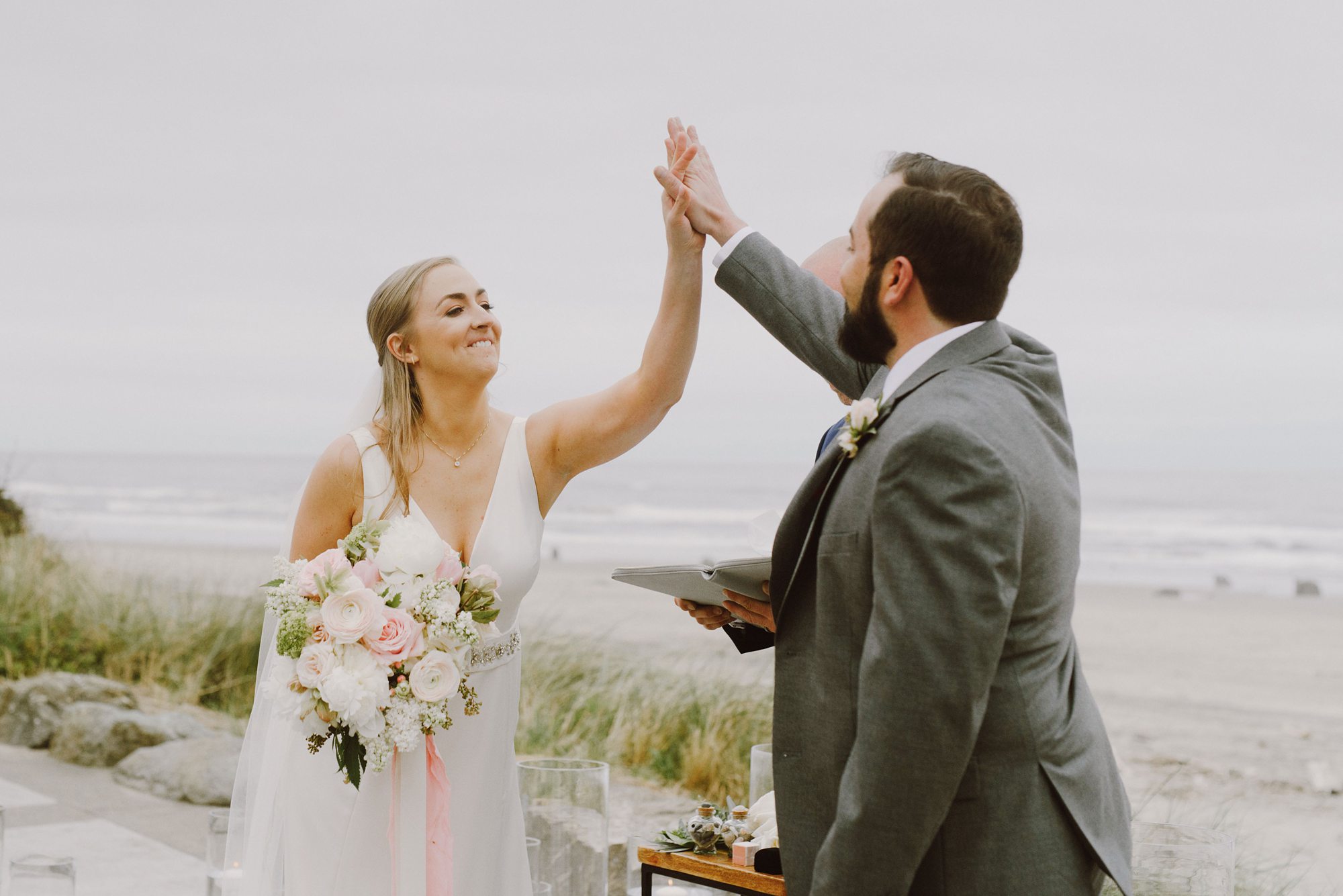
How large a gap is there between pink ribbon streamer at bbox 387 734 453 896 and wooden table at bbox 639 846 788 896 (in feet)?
1.67

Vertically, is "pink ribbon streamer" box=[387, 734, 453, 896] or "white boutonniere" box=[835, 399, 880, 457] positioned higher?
"white boutonniere" box=[835, 399, 880, 457]

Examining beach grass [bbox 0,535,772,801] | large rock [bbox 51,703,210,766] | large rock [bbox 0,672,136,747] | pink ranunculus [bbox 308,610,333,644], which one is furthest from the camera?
large rock [bbox 0,672,136,747]

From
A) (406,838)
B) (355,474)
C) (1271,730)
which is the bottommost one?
(1271,730)

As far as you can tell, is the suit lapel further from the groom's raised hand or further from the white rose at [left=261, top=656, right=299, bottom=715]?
the white rose at [left=261, top=656, right=299, bottom=715]

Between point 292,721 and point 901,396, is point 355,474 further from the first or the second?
point 901,396

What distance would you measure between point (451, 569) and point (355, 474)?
63 cm

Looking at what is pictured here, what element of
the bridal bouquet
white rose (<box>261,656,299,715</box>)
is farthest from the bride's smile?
white rose (<box>261,656,299,715</box>)

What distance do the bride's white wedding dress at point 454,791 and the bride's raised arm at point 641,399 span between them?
0.38ft

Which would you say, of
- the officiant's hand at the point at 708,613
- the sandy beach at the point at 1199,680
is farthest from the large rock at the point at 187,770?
the officiant's hand at the point at 708,613

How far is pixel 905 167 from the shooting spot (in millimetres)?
2025

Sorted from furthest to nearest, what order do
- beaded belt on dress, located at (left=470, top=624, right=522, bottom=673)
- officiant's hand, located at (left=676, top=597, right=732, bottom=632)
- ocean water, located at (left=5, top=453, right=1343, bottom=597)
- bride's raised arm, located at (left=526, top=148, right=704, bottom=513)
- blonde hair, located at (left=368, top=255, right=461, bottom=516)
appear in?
ocean water, located at (left=5, top=453, right=1343, bottom=597) → blonde hair, located at (left=368, top=255, right=461, bottom=516) → beaded belt on dress, located at (left=470, top=624, right=522, bottom=673) → bride's raised arm, located at (left=526, top=148, right=704, bottom=513) → officiant's hand, located at (left=676, top=597, right=732, bottom=632)

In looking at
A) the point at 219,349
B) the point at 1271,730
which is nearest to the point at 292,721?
the point at 1271,730

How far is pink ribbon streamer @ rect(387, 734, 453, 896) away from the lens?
9.79 ft

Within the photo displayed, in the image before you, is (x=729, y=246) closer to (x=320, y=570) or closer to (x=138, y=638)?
(x=320, y=570)
